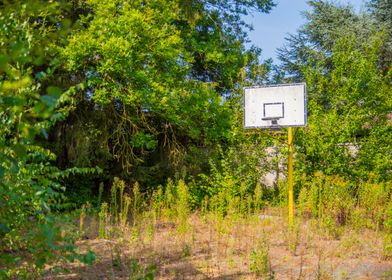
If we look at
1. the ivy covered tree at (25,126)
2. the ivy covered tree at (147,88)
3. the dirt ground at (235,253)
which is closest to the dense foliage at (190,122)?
the ivy covered tree at (147,88)

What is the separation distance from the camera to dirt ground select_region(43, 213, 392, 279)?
509cm

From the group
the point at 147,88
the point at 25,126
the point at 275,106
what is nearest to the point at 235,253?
the point at 275,106

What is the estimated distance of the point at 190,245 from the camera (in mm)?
6309

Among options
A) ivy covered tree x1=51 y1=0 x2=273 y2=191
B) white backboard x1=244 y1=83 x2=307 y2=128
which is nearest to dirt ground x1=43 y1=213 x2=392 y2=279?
white backboard x1=244 y1=83 x2=307 y2=128

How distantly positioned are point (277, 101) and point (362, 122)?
2.14 metres

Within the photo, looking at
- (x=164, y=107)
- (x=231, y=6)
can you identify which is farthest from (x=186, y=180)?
(x=231, y=6)

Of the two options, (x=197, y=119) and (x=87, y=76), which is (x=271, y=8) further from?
(x=87, y=76)

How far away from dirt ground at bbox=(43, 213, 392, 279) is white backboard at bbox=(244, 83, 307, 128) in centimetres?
156

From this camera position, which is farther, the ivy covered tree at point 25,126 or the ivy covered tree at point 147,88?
the ivy covered tree at point 147,88

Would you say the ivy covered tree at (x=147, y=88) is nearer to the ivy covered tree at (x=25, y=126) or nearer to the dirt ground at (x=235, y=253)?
the dirt ground at (x=235, y=253)

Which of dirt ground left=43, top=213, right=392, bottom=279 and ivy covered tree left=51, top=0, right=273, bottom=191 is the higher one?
ivy covered tree left=51, top=0, right=273, bottom=191

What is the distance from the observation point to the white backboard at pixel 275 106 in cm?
805

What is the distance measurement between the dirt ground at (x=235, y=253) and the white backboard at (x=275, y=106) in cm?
156

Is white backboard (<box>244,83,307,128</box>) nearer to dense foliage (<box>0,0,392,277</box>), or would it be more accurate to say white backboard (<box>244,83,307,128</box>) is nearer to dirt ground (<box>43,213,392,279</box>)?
dense foliage (<box>0,0,392,277</box>)
